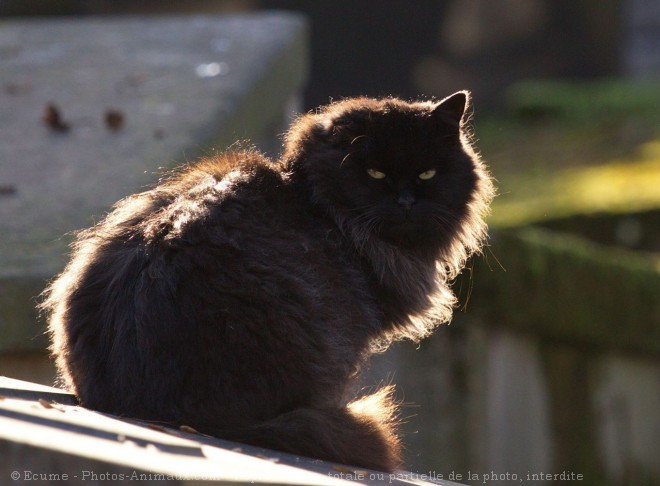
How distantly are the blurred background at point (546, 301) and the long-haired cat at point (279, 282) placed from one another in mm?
1096

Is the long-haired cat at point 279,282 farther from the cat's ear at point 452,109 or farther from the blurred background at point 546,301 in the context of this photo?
the blurred background at point 546,301

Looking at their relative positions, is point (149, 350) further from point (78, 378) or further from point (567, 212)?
point (567, 212)

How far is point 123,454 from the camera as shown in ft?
5.88

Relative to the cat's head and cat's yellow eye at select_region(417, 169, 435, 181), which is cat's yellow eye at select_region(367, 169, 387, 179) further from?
cat's yellow eye at select_region(417, 169, 435, 181)

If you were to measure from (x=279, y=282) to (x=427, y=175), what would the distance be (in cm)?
67

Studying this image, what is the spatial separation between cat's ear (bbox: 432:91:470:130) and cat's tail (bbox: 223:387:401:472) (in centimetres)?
86

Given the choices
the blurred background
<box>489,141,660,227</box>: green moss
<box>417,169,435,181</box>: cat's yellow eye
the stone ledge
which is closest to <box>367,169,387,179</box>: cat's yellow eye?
<box>417,169,435,181</box>: cat's yellow eye

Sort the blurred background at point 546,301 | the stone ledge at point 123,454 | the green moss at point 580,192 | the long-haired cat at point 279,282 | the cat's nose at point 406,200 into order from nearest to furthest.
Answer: the stone ledge at point 123,454 < the long-haired cat at point 279,282 < the cat's nose at point 406,200 < the blurred background at point 546,301 < the green moss at point 580,192

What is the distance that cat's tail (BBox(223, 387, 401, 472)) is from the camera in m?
2.38

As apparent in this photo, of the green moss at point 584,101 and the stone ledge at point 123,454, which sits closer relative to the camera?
the stone ledge at point 123,454

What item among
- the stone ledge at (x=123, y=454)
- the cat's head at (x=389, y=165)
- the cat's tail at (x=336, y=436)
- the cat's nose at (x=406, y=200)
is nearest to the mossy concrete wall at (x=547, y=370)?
the cat's head at (x=389, y=165)

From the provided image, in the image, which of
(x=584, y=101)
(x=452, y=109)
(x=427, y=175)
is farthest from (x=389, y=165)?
(x=584, y=101)

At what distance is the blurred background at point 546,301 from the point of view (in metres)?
4.91

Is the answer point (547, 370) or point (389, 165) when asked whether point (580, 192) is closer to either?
point (547, 370)
